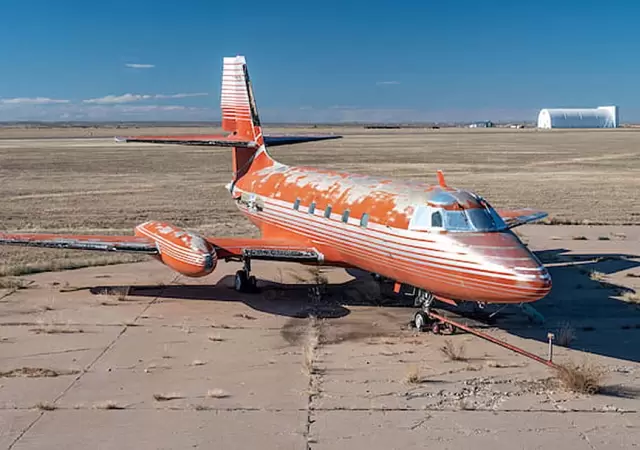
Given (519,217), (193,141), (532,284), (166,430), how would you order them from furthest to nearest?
(193,141) < (519,217) < (532,284) < (166,430)

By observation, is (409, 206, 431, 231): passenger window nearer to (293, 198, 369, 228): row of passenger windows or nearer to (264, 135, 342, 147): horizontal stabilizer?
(293, 198, 369, 228): row of passenger windows

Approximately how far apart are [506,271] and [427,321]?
10.5 ft

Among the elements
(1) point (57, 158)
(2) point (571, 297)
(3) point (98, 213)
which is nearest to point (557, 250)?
(2) point (571, 297)

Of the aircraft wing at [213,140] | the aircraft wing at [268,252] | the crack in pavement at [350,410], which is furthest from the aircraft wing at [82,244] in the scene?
the crack in pavement at [350,410]

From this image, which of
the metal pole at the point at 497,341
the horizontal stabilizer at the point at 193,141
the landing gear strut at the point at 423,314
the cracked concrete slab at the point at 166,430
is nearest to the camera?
the cracked concrete slab at the point at 166,430

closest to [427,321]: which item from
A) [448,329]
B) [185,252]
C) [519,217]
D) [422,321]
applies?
Answer: [422,321]

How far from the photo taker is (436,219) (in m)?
14.6

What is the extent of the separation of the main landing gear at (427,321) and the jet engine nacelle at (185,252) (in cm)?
499

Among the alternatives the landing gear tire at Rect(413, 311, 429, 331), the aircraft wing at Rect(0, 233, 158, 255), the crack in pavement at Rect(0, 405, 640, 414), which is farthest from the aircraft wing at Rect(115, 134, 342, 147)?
the crack in pavement at Rect(0, 405, 640, 414)

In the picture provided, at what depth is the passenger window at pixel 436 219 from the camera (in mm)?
14461

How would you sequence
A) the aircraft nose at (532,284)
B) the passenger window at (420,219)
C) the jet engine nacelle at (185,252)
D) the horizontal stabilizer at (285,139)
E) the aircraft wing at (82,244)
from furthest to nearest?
the horizontal stabilizer at (285,139) → the aircraft wing at (82,244) → the jet engine nacelle at (185,252) → the passenger window at (420,219) → the aircraft nose at (532,284)

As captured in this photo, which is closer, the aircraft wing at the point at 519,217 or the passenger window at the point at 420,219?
the passenger window at the point at 420,219

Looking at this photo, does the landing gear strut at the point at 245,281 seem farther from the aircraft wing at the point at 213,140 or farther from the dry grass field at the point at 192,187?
the dry grass field at the point at 192,187

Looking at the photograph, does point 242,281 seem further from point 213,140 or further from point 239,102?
point 239,102
